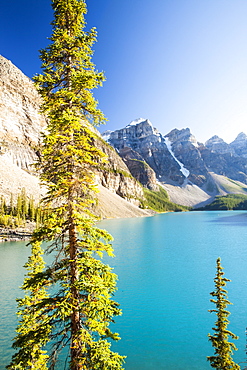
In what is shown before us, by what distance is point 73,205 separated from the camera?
878 cm

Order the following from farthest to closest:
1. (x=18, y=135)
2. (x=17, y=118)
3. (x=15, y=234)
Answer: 1. (x=17, y=118)
2. (x=18, y=135)
3. (x=15, y=234)

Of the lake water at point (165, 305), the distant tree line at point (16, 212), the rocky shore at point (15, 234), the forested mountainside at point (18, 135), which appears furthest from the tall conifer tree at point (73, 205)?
the forested mountainside at point (18, 135)

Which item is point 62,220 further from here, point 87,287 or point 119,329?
point 119,329

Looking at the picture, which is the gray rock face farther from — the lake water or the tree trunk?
the tree trunk

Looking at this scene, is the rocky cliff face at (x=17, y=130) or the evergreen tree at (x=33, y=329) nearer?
the evergreen tree at (x=33, y=329)

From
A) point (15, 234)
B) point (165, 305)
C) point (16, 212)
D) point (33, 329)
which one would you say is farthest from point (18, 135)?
point (33, 329)

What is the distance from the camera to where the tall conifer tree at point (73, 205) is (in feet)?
25.0

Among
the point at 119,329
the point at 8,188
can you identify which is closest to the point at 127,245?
the point at 119,329

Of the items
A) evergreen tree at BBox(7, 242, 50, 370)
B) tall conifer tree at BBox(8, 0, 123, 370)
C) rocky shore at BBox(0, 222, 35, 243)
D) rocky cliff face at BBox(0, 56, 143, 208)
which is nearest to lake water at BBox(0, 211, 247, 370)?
evergreen tree at BBox(7, 242, 50, 370)

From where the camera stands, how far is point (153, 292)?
86.3ft

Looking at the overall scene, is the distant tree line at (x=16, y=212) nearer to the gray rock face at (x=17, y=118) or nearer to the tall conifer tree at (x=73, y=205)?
the gray rock face at (x=17, y=118)

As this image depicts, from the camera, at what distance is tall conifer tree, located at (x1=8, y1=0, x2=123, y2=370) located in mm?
7613

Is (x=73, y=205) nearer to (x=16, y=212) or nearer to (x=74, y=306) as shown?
(x=74, y=306)

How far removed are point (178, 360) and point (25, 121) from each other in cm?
14381
